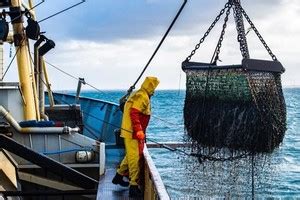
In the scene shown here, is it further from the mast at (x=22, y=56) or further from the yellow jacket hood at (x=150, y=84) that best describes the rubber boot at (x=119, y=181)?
the mast at (x=22, y=56)

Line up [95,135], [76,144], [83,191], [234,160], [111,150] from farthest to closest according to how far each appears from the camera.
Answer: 1. [95,135]
2. [111,150]
3. [76,144]
4. [83,191]
5. [234,160]

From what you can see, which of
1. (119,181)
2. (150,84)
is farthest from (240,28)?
(119,181)

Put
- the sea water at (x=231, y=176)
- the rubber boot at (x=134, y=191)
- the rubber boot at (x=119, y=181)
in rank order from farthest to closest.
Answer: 1. the sea water at (x=231, y=176)
2. the rubber boot at (x=119, y=181)
3. the rubber boot at (x=134, y=191)

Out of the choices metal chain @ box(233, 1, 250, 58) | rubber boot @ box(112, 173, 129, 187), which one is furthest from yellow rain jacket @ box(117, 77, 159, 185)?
metal chain @ box(233, 1, 250, 58)

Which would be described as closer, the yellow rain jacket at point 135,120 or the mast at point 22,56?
the yellow rain jacket at point 135,120

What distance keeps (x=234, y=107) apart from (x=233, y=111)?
0.21 ft

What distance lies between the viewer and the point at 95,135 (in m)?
12.5

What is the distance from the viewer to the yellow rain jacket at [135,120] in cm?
729

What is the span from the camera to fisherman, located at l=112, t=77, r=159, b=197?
287 inches

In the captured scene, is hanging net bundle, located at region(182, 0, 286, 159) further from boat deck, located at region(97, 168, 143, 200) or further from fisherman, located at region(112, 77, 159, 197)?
boat deck, located at region(97, 168, 143, 200)

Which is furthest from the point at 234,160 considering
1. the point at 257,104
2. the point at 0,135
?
the point at 0,135

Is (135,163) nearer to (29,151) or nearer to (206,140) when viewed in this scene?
(206,140)

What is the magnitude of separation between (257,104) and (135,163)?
185 centimetres

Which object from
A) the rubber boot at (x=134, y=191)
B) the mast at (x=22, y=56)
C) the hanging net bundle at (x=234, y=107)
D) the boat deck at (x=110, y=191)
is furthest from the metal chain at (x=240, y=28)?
the mast at (x=22, y=56)
